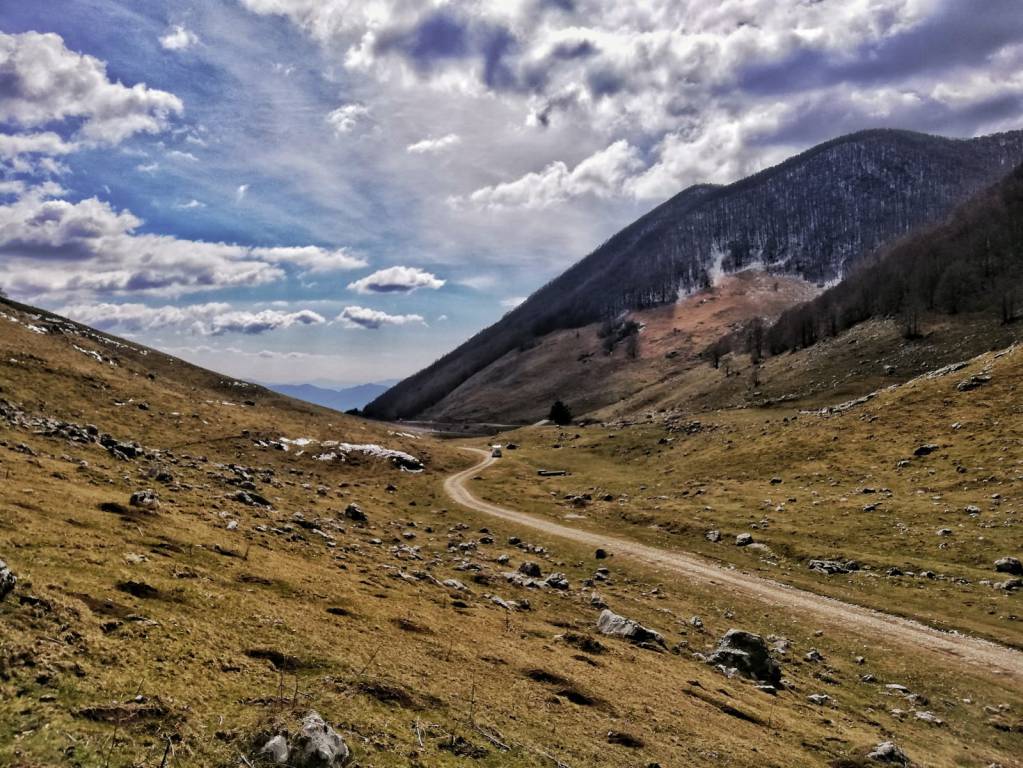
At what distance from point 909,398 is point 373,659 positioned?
86.8 metres

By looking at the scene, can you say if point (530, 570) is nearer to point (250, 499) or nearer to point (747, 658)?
point (747, 658)

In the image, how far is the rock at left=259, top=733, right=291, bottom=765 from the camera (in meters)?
12.1

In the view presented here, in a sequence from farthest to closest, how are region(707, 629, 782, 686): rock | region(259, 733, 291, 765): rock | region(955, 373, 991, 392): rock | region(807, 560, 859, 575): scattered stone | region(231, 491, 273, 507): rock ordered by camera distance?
region(955, 373, 991, 392): rock
region(807, 560, 859, 575): scattered stone
region(231, 491, 273, 507): rock
region(707, 629, 782, 686): rock
region(259, 733, 291, 765): rock

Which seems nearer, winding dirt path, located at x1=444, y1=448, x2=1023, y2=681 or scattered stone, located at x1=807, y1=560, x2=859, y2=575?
winding dirt path, located at x1=444, y1=448, x2=1023, y2=681

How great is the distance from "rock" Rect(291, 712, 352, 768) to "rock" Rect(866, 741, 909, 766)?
1903 cm

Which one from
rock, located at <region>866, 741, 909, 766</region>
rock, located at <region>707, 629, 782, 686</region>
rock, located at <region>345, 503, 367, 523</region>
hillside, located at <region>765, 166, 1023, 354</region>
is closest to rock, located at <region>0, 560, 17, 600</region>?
rock, located at <region>866, 741, 909, 766</region>

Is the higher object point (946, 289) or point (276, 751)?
point (946, 289)

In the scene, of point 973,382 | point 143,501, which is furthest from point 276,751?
point 973,382

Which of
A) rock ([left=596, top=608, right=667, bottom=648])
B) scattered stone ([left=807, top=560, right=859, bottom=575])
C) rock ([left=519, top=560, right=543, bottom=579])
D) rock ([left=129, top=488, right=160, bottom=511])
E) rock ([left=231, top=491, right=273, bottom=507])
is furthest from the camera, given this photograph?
scattered stone ([left=807, top=560, right=859, bottom=575])

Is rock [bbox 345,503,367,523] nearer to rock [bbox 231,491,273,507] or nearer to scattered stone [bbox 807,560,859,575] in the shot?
rock [bbox 231,491,273,507]

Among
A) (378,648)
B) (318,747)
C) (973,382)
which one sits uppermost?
(973,382)

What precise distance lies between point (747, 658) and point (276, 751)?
80.7 ft

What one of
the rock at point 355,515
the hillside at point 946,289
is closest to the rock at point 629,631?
the rock at point 355,515

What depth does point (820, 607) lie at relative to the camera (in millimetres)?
41406
